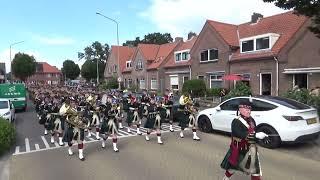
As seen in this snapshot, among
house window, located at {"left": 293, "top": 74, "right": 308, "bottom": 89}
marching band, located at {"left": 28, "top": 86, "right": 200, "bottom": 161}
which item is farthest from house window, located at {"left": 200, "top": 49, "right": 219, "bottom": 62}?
marching band, located at {"left": 28, "top": 86, "right": 200, "bottom": 161}

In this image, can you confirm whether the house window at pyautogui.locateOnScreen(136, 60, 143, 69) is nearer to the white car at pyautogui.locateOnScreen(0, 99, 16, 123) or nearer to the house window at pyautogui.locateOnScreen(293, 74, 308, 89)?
the house window at pyautogui.locateOnScreen(293, 74, 308, 89)

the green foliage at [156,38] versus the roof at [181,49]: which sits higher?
the green foliage at [156,38]

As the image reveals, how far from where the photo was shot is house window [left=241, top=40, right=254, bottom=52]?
29406mm

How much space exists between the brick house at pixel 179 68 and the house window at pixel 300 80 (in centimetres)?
1365

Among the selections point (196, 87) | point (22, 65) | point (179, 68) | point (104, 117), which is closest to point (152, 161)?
point (104, 117)

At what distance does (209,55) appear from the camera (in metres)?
34.5

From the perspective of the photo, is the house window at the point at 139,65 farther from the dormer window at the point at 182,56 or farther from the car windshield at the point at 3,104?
the car windshield at the point at 3,104

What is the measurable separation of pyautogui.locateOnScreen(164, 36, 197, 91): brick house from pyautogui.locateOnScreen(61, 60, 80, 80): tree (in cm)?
7006

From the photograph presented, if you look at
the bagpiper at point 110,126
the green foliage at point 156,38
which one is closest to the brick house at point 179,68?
the bagpiper at point 110,126

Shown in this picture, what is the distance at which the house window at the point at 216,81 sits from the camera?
32.7 meters

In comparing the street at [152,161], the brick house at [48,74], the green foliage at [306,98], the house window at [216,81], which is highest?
the brick house at [48,74]

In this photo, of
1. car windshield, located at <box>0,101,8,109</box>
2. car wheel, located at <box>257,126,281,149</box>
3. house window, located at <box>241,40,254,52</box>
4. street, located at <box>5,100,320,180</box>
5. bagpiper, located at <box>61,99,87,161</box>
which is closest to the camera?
street, located at <box>5,100,320,180</box>

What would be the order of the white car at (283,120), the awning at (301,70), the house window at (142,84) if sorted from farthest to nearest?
the house window at (142,84) → the awning at (301,70) → the white car at (283,120)

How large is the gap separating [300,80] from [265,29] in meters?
6.38
